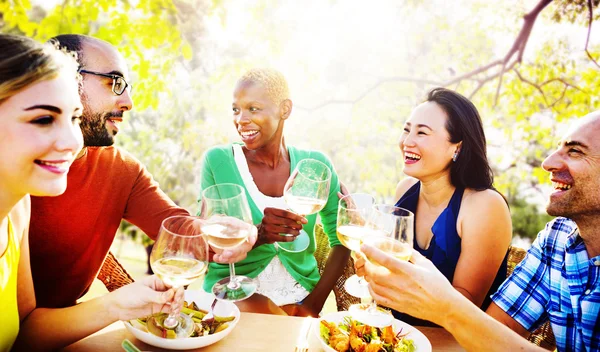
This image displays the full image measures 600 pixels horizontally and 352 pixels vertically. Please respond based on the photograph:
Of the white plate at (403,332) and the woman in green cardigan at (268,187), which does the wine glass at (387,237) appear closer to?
the white plate at (403,332)

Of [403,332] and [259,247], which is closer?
[403,332]

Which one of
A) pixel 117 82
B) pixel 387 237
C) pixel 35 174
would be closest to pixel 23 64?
pixel 35 174

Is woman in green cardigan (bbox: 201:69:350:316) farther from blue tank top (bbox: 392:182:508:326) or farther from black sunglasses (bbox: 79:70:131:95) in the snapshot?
black sunglasses (bbox: 79:70:131:95)

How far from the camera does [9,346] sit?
1.60 metres

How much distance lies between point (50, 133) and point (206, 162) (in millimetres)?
1567

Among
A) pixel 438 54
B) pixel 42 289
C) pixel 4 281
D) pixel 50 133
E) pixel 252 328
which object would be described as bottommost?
pixel 42 289

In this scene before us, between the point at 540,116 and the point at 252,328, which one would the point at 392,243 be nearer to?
the point at 252,328

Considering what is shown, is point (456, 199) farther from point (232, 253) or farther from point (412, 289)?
point (232, 253)

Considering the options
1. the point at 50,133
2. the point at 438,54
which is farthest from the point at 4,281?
the point at 438,54

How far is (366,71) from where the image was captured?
6.80 m

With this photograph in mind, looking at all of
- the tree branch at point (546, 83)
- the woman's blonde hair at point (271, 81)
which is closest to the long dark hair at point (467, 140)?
the woman's blonde hair at point (271, 81)

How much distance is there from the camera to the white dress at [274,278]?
290 cm

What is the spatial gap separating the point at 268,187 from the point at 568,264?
1.88 m

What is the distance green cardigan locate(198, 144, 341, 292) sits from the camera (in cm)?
287
